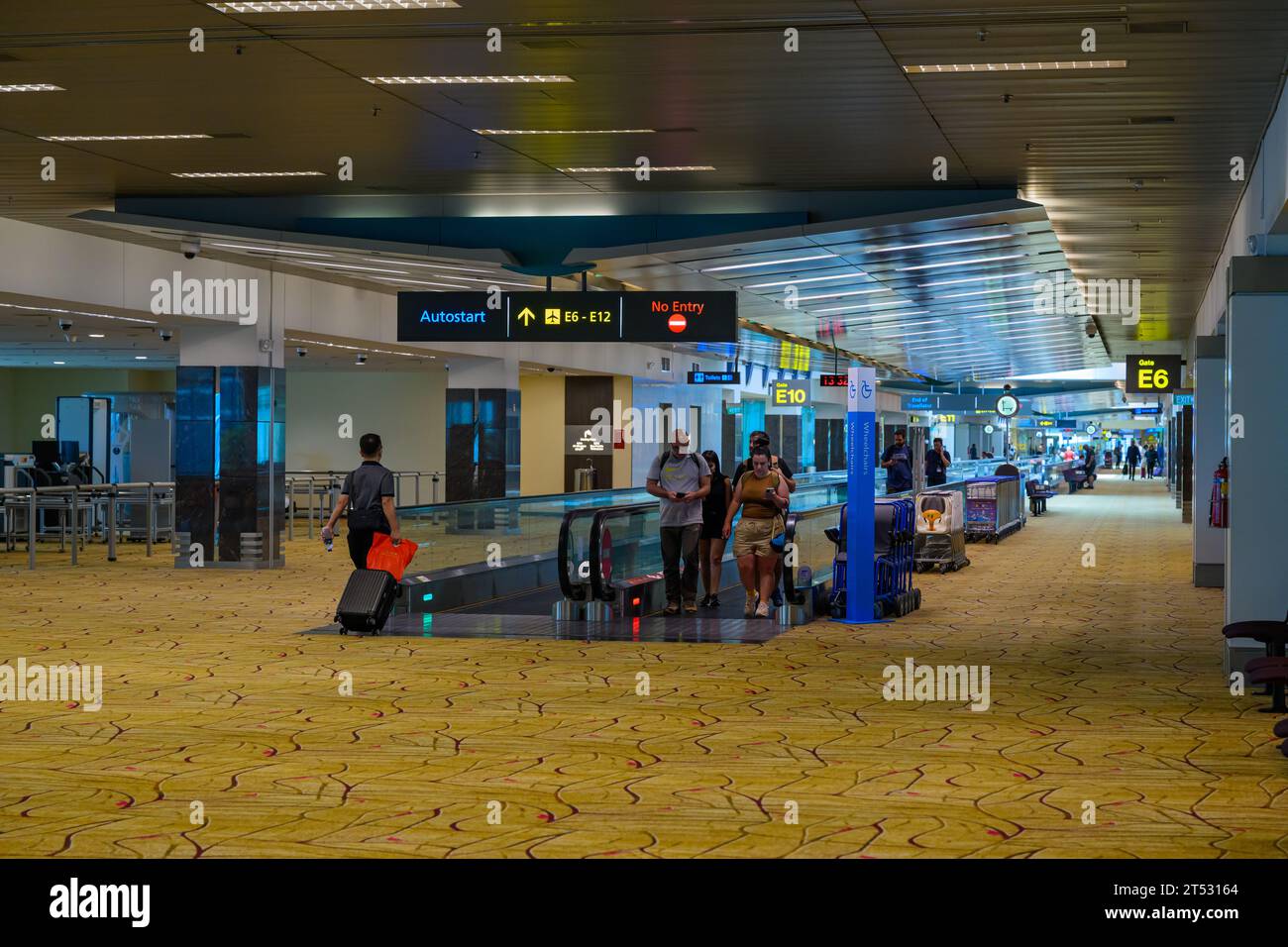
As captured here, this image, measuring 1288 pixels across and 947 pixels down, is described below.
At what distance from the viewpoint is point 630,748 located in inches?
288

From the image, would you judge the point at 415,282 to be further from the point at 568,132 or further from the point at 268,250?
the point at 568,132

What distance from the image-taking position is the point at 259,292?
61.1 feet

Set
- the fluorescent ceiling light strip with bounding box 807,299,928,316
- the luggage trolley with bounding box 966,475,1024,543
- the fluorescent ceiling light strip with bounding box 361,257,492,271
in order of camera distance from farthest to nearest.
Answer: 1. the luggage trolley with bounding box 966,475,1024,543
2. the fluorescent ceiling light strip with bounding box 807,299,928,316
3. the fluorescent ceiling light strip with bounding box 361,257,492,271

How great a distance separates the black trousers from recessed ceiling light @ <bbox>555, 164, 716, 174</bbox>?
3386 millimetres

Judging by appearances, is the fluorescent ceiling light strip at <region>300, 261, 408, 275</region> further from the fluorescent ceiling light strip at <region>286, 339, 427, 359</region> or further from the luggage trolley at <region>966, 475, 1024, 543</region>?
the luggage trolley at <region>966, 475, 1024, 543</region>

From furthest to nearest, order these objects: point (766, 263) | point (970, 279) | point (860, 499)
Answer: point (970, 279)
point (766, 263)
point (860, 499)

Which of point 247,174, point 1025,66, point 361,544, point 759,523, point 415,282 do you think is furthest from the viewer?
point 415,282

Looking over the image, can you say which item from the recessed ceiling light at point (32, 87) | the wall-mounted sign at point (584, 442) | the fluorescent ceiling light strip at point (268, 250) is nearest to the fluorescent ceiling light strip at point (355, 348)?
the fluorescent ceiling light strip at point (268, 250)

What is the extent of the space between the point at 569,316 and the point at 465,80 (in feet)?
17.2

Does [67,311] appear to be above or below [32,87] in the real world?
below

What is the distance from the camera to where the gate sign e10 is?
25.0 metres

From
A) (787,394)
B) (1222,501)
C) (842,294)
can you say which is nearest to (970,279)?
(842,294)

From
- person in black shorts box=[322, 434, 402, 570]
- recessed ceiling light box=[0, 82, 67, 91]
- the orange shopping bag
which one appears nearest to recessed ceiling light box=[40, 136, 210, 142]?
recessed ceiling light box=[0, 82, 67, 91]
